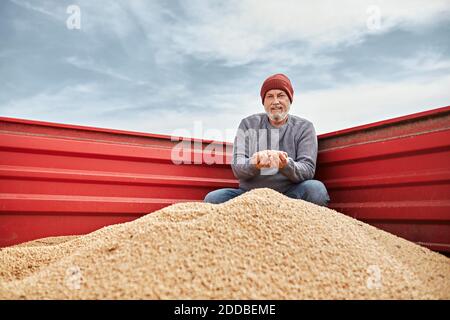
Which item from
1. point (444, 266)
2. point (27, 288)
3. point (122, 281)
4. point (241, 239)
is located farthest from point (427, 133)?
point (27, 288)

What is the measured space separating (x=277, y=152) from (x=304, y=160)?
0.82 feet

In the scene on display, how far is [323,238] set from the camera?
1478 millimetres

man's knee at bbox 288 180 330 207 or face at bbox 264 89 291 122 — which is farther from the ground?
face at bbox 264 89 291 122

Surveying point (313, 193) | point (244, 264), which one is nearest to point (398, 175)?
point (313, 193)

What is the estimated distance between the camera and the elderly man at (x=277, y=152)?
7.35ft

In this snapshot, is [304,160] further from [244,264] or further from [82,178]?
[82,178]

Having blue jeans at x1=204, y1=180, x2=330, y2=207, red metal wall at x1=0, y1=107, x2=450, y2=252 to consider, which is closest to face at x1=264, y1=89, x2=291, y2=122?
red metal wall at x1=0, y1=107, x2=450, y2=252

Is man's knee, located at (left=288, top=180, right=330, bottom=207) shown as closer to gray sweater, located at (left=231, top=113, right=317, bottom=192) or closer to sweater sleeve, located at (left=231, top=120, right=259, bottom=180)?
gray sweater, located at (left=231, top=113, right=317, bottom=192)

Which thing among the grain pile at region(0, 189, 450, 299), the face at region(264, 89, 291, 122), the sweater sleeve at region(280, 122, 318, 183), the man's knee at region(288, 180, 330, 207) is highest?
the face at region(264, 89, 291, 122)

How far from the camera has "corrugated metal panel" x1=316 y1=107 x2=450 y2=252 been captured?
1.93 m

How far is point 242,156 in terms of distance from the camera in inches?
96.9

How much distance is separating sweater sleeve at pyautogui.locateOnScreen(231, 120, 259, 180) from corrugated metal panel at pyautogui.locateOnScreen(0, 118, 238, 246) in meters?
0.30

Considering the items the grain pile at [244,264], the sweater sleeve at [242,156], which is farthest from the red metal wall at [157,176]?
the grain pile at [244,264]

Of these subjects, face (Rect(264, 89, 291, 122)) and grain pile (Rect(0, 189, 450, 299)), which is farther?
face (Rect(264, 89, 291, 122))
